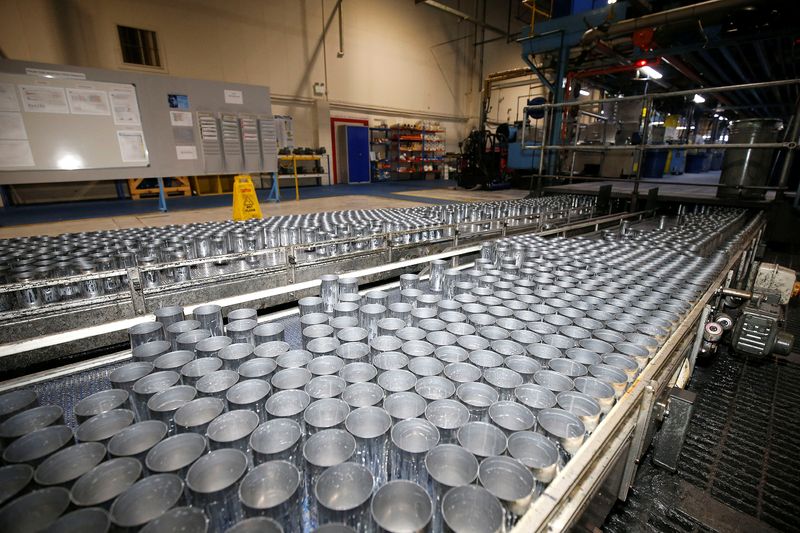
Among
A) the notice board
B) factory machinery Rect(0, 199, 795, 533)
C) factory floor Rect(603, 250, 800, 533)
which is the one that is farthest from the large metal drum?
the notice board

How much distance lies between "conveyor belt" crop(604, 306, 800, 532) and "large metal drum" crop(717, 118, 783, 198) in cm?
326

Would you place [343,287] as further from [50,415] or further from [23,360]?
[23,360]

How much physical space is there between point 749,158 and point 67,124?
8389mm

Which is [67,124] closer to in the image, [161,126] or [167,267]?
[161,126]

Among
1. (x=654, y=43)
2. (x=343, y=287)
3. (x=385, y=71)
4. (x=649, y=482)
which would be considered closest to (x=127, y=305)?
(x=343, y=287)

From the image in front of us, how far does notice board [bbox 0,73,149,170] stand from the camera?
14.8ft

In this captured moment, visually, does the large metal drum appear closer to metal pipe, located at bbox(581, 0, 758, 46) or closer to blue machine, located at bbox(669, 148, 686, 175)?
metal pipe, located at bbox(581, 0, 758, 46)

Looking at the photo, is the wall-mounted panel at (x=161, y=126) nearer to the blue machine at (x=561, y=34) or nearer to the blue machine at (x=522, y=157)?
the blue machine at (x=561, y=34)

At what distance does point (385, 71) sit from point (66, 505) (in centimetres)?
1363

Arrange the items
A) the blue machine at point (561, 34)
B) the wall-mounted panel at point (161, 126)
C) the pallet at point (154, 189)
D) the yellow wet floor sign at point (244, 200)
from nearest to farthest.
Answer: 1. the yellow wet floor sign at point (244, 200)
2. the wall-mounted panel at point (161, 126)
3. the blue machine at point (561, 34)
4. the pallet at point (154, 189)

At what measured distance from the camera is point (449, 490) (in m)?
0.62

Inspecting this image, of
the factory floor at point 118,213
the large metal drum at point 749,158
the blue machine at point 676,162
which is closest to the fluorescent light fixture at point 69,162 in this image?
the factory floor at point 118,213

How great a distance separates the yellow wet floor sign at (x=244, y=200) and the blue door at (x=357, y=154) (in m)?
8.20

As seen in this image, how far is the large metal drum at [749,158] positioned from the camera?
4.06 m
